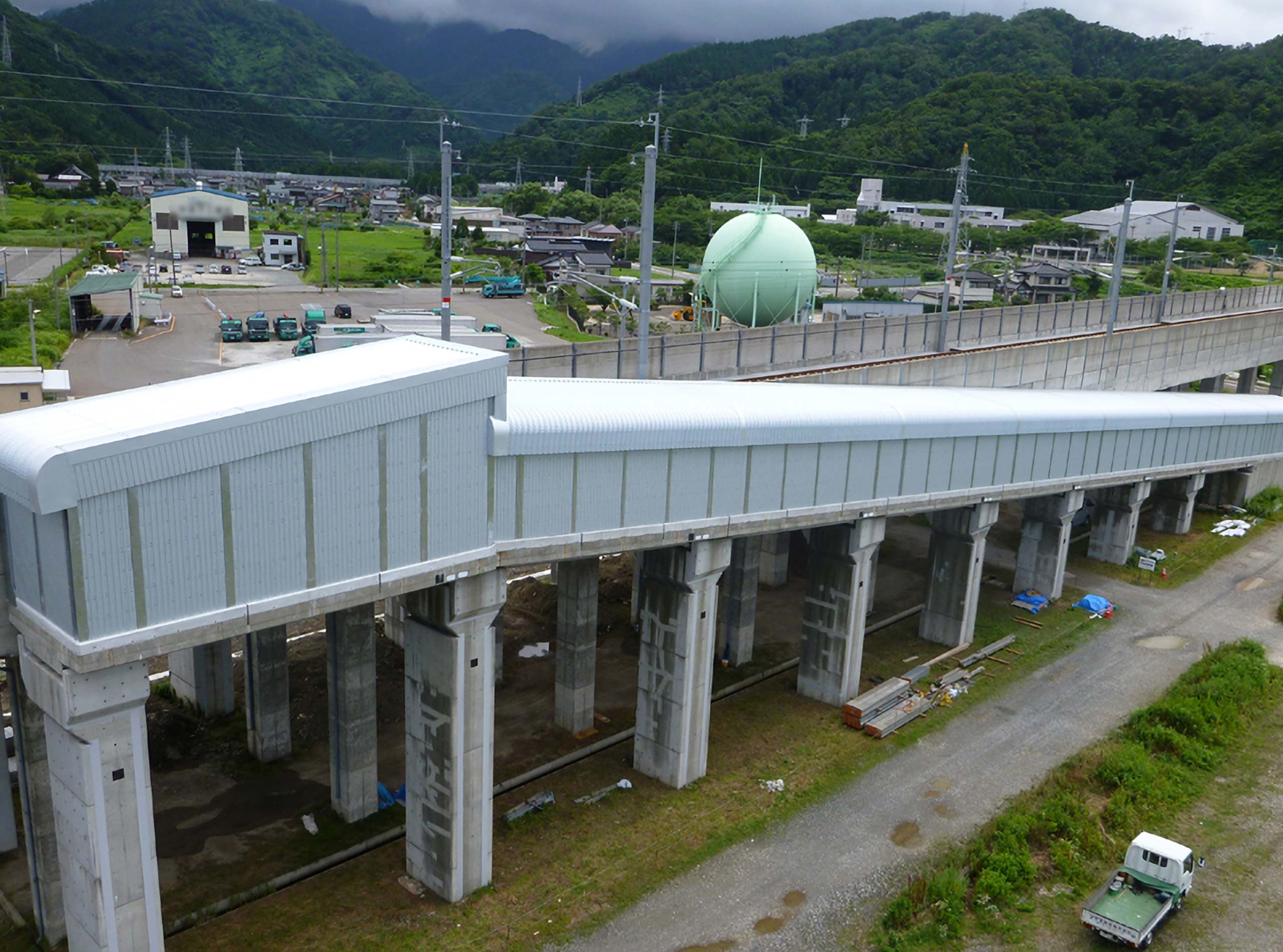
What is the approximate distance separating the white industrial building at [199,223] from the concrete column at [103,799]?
9063cm

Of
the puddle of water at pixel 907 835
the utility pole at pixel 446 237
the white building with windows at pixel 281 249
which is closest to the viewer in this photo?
the puddle of water at pixel 907 835

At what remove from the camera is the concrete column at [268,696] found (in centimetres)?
2617

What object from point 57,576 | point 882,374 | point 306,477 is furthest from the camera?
point 882,374

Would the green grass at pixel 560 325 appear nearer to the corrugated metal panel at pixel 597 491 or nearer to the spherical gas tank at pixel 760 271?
the spherical gas tank at pixel 760 271

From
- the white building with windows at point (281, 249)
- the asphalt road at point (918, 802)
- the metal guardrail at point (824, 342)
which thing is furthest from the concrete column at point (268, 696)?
the white building with windows at point (281, 249)

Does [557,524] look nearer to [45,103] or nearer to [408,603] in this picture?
[408,603]

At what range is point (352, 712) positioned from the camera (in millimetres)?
24266

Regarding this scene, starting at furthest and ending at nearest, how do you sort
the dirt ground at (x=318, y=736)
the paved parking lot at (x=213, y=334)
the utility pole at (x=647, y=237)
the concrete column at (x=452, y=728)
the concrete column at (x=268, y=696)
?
the paved parking lot at (x=213, y=334)
the concrete column at (x=268, y=696)
the utility pole at (x=647, y=237)
the dirt ground at (x=318, y=736)
the concrete column at (x=452, y=728)

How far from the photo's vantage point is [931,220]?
540 feet

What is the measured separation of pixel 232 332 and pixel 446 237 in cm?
5147

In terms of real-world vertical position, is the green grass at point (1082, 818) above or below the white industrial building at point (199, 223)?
below

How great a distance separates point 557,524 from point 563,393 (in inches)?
149

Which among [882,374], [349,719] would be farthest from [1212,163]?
[349,719]

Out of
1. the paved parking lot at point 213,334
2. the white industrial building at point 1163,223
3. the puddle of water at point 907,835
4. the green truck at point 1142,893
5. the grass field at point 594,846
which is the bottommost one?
the grass field at point 594,846
